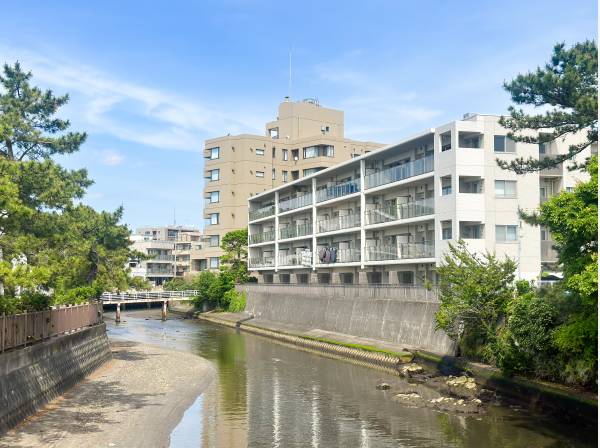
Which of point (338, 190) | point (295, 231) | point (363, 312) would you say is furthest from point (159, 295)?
point (363, 312)

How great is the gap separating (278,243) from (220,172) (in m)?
Answer: 24.5

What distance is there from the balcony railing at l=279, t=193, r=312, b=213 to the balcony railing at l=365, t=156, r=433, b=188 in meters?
14.2

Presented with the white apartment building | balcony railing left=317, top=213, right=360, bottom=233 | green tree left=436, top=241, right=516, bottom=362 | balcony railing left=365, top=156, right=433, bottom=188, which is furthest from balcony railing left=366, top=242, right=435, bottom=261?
green tree left=436, top=241, right=516, bottom=362

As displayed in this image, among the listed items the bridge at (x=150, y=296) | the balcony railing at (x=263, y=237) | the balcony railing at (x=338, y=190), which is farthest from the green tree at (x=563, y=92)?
the bridge at (x=150, y=296)

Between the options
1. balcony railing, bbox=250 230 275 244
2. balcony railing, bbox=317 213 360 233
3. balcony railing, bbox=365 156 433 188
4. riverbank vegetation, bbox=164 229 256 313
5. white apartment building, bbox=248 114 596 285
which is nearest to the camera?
white apartment building, bbox=248 114 596 285

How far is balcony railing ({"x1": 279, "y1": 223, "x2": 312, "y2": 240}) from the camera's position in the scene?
7123 cm

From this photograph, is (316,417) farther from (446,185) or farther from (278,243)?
(278,243)

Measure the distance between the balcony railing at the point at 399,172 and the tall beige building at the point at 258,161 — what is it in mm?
38301

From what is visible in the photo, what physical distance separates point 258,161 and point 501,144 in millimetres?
56999

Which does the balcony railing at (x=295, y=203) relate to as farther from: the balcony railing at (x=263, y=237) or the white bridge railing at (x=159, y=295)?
the white bridge railing at (x=159, y=295)

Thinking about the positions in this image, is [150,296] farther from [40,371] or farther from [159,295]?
[40,371]

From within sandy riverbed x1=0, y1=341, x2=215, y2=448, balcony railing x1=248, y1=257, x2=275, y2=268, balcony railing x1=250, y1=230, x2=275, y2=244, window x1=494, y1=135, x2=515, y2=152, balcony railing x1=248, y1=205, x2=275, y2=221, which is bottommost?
sandy riverbed x1=0, y1=341, x2=215, y2=448

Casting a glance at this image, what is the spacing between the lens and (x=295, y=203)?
74938 millimetres

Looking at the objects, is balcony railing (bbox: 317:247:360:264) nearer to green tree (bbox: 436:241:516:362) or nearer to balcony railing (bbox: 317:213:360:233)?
balcony railing (bbox: 317:213:360:233)
